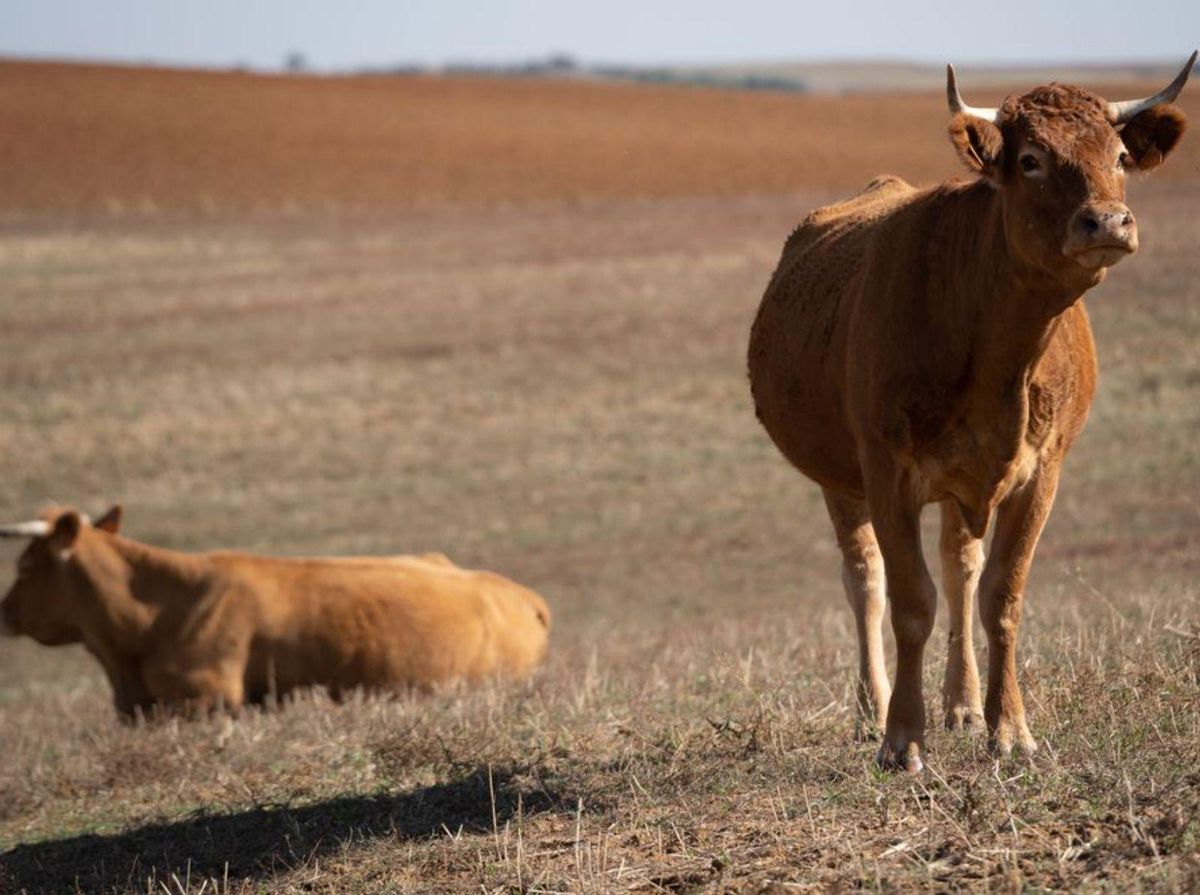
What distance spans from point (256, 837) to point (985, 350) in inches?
126

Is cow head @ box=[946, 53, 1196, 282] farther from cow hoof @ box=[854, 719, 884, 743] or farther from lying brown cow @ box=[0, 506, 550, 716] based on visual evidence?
lying brown cow @ box=[0, 506, 550, 716]

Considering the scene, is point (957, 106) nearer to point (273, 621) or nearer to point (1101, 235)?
point (1101, 235)

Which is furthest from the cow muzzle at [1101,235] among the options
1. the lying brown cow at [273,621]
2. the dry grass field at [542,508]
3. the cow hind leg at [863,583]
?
the lying brown cow at [273,621]

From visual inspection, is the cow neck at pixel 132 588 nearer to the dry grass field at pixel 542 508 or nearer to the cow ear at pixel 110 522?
the cow ear at pixel 110 522

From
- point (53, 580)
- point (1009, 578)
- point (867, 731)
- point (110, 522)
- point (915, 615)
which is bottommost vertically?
point (53, 580)

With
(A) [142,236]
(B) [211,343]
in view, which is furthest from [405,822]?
(A) [142,236]

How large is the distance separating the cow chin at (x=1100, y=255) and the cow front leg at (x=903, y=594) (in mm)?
1070

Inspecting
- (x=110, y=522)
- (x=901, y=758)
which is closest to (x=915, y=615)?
(x=901, y=758)

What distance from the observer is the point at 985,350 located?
5922 millimetres

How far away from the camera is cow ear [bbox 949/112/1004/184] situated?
5.64 m

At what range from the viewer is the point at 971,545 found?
7094 mm

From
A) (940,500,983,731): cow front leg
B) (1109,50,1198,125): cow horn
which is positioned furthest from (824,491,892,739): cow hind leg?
(1109,50,1198,125): cow horn

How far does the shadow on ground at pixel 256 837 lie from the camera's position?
6.12m

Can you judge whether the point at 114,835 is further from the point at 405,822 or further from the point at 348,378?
the point at 348,378
